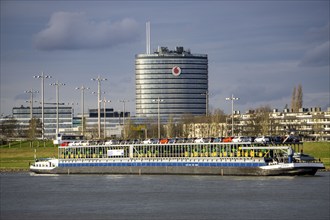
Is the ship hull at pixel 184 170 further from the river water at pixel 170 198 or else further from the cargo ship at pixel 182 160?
the river water at pixel 170 198

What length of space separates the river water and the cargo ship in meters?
4.03

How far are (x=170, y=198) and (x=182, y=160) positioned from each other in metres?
47.9

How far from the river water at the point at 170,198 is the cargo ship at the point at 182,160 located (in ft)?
13.2

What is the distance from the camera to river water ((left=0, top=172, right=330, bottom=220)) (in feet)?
295

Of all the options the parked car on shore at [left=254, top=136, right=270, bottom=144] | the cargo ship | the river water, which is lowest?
the river water

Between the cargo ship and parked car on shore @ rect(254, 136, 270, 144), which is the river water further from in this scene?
parked car on shore @ rect(254, 136, 270, 144)

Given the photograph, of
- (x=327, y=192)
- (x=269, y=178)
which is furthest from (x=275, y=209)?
(x=269, y=178)

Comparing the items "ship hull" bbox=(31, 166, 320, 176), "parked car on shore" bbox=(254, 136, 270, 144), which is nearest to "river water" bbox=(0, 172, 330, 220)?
"ship hull" bbox=(31, 166, 320, 176)

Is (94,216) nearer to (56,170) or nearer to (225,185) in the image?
(225,185)

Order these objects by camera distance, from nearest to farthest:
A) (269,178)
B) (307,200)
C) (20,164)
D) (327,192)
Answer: (307,200) < (327,192) < (269,178) < (20,164)

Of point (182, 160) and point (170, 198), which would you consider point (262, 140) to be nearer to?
point (182, 160)

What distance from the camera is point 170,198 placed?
343 ft

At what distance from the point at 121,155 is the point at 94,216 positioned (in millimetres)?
74789

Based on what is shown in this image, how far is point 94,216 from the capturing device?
89.2 meters
